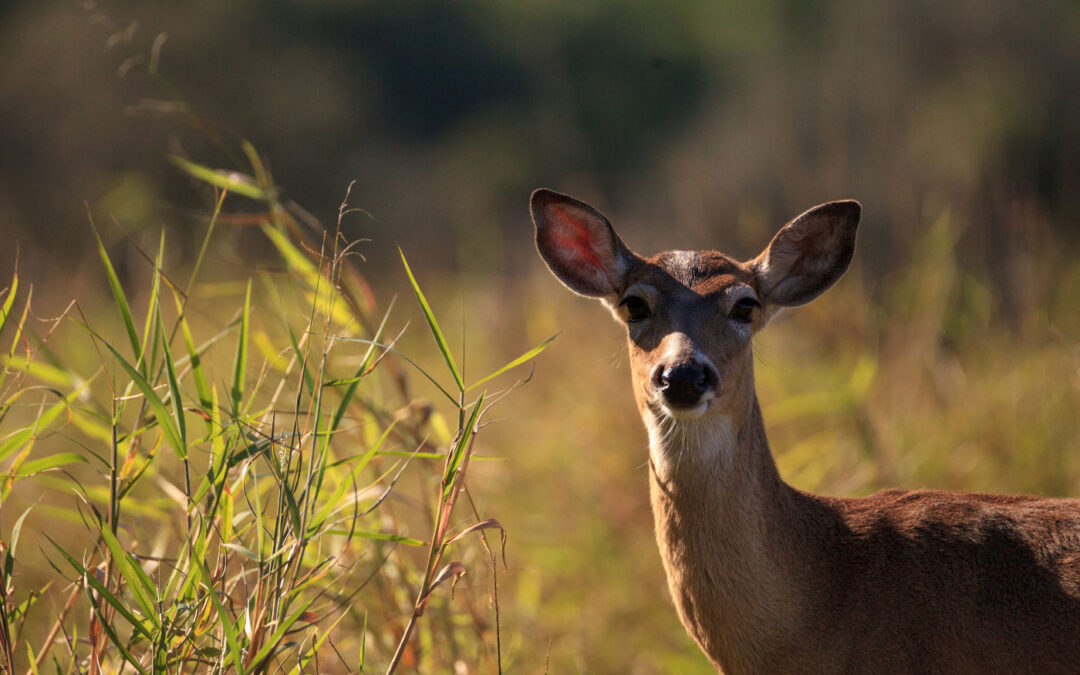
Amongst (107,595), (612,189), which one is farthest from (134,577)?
(612,189)

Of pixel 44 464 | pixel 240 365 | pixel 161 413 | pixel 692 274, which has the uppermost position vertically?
pixel 692 274

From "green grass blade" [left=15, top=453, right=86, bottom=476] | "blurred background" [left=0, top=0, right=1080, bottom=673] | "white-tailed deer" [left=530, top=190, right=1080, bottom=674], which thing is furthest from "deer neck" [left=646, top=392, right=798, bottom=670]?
"green grass blade" [left=15, top=453, right=86, bottom=476]

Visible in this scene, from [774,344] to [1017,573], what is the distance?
14.0ft

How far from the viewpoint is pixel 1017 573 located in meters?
3.21

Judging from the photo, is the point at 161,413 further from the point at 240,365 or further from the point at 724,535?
the point at 724,535

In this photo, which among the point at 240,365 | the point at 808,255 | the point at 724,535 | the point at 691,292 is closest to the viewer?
the point at 724,535

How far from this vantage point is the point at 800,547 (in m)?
3.42

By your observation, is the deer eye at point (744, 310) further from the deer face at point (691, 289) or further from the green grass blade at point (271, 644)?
the green grass blade at point (271, 644)

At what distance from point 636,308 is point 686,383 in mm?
559

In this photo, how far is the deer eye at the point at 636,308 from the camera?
146 inches

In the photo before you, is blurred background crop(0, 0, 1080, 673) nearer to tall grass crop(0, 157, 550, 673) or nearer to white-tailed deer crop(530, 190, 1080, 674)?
tall grass crop(0, 157, 550, 673)

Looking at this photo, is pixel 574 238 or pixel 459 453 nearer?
pixel 459 453

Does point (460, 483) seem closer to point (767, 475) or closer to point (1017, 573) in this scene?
point (767, 475)

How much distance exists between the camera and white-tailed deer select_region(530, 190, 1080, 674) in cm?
316
